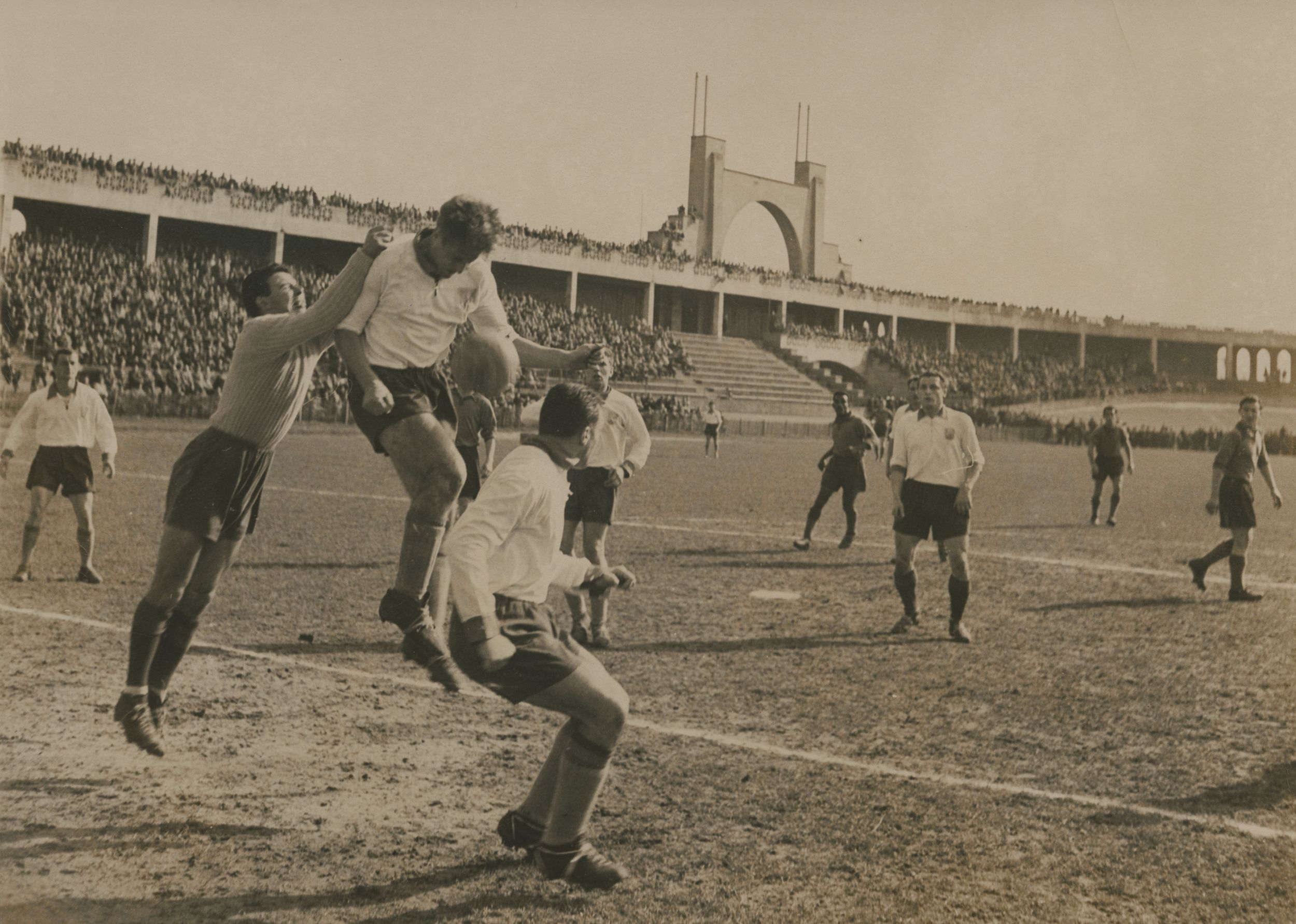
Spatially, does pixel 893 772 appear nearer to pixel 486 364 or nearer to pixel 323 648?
pixel 486 364

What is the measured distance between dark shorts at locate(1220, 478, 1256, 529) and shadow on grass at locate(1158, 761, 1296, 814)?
5.05 m

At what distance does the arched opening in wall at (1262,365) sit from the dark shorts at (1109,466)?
27.6 m

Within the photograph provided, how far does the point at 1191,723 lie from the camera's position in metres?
5.48

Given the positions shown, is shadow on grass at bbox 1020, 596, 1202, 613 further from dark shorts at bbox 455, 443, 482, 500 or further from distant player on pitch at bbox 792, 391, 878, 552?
dark shorts at bbox 455, 443, 482, 500

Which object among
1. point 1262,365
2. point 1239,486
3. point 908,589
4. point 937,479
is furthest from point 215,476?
point 1262,365

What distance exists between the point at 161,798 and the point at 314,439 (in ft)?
66.4

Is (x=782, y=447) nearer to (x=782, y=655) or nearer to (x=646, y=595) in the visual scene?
(x=646, y=595)

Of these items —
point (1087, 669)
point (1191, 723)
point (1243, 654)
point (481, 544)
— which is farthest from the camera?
point (1243, 654)

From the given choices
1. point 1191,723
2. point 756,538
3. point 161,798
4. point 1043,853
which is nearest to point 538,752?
point 161,798

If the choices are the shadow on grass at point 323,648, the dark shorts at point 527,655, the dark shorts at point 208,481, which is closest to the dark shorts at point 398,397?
the dark shorts at point 208,481

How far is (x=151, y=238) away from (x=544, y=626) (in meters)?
26.5

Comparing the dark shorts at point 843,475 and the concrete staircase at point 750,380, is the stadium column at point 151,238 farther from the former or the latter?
the dark shorts at point 843,475

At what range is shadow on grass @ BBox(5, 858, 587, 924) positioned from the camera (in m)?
2.98

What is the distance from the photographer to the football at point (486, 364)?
10.8ft
